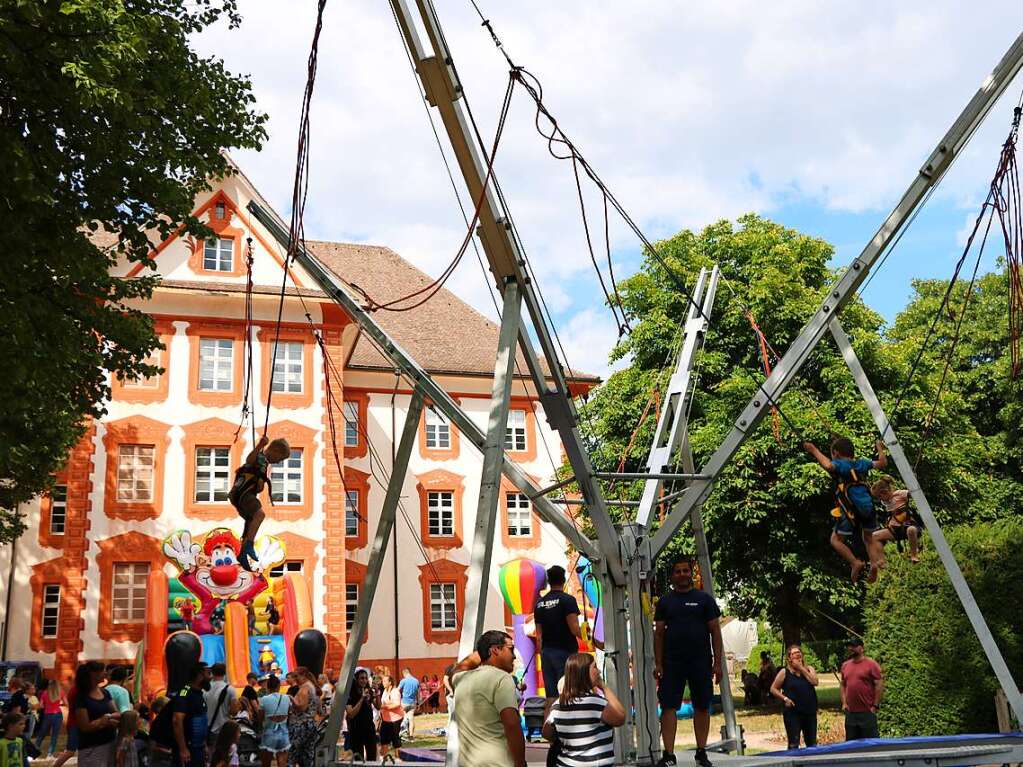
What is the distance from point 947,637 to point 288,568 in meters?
20.1

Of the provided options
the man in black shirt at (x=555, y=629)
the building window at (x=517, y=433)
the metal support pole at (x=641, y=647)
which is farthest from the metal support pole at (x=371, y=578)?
the building window at (x=517, y=433)

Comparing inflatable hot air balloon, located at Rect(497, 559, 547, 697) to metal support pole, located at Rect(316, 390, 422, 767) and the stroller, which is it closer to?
the stroller

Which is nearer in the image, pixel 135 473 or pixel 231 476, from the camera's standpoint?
pixel 135 473

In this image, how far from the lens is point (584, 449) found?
363 inches

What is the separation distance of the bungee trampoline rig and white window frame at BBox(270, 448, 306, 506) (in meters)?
20.7

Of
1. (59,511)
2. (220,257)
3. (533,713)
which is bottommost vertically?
(533,713)

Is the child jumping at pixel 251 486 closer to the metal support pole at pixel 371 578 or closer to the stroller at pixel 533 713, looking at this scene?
the metal support pole at pixel 371 578

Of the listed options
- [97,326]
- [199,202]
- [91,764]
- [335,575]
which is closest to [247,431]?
[335,575]

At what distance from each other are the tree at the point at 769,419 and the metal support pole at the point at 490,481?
14.3 m

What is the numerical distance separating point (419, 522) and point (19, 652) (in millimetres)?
12990

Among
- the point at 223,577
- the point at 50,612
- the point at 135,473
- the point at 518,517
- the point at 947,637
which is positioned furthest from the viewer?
the point at 518,517

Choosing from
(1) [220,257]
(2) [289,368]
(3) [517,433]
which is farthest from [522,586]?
(1) [220,257]

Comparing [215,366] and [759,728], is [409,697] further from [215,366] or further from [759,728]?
[215,366]

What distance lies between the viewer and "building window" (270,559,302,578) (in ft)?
96.3
